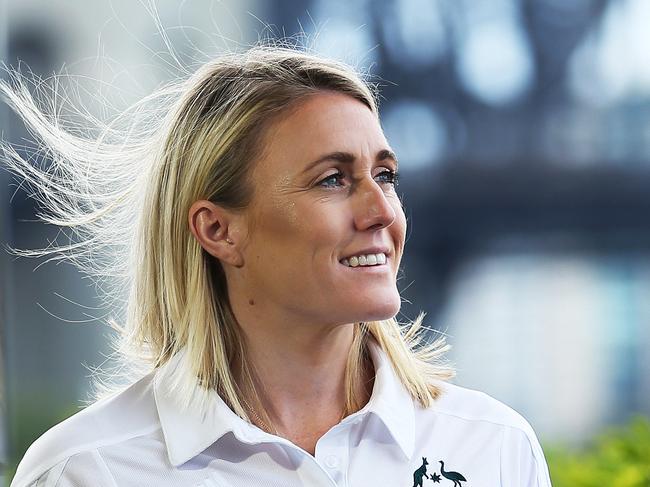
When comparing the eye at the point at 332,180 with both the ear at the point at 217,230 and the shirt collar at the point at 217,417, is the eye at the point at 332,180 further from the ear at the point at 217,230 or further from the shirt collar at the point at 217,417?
the shirt collar at the point at 217,417

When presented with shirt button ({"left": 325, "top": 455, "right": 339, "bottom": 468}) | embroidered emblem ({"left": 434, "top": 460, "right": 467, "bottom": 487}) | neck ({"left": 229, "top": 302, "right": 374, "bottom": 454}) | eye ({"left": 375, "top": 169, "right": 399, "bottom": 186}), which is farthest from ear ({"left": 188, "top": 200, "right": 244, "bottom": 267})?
embroidered emblem ({"left": 434, "top": 460, "right": 467, "bottom": 487})

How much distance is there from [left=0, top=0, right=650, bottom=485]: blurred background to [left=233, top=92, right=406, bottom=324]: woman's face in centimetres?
372

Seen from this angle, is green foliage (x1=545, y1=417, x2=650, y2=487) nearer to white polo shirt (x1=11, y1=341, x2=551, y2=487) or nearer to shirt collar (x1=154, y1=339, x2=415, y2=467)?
white polo shirt (x1=11, y1=341, x2=551, y2=487)

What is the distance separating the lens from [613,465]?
292 cm

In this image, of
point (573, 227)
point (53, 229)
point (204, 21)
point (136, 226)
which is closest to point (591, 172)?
point (573, 227)

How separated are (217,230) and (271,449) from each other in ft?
1.18

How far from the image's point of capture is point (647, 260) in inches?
237

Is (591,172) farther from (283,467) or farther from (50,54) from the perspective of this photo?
(283,467)

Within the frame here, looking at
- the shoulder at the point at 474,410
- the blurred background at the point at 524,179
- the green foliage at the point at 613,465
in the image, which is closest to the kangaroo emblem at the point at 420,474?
the shoulder at the point at 474,410

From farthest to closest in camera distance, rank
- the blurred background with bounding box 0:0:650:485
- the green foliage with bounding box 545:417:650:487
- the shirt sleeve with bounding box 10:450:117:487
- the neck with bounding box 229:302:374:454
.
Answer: the blurred background with bounding box 0:0:650:485
the green foliage with bounding box 545:417:650:487
the neck with bounding box 229:302:374:454
the shirt sleeve with bounding box 10:450:117:487

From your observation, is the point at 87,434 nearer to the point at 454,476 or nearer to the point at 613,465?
the point at 454,476

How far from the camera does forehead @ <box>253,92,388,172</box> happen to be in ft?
5.68

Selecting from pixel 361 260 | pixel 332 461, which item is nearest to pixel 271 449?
pixel 332 461

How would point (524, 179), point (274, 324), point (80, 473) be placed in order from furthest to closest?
point (524, 179), point (274, 324), point (80, 473)
